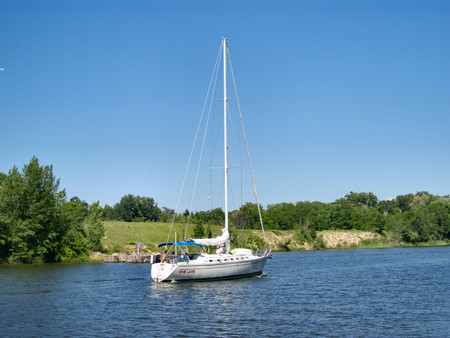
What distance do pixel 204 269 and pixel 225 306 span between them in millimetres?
11167

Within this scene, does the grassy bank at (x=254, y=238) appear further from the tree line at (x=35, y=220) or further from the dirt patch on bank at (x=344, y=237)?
the tree line at (x=35, y=220)

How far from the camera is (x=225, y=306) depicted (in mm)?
30734

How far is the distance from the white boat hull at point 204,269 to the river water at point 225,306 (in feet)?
2.92

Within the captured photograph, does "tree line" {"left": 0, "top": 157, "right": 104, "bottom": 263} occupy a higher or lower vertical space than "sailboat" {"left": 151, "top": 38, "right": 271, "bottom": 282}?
higher

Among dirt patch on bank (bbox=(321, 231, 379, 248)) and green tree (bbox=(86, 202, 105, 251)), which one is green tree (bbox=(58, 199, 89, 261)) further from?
dirt patch on bank (bbox=(321, 231, 379, 248))

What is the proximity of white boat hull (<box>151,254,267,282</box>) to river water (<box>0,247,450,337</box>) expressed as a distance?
0.89m

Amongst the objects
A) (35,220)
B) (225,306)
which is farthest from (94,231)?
(225,306)

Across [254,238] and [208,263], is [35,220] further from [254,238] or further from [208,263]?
[254,238]

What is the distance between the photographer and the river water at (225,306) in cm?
2408

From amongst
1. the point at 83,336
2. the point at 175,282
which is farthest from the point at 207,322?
the point at 175,282

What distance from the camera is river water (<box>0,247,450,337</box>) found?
79.0 feet

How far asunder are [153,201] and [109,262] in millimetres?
125641

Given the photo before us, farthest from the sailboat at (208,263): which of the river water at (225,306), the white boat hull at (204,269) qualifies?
the river water at (225,306)

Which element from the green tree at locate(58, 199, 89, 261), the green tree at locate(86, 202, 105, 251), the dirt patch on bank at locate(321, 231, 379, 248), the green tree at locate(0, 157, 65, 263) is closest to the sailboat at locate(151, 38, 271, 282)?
the green tree at locate(0, 157, 65, 263)
